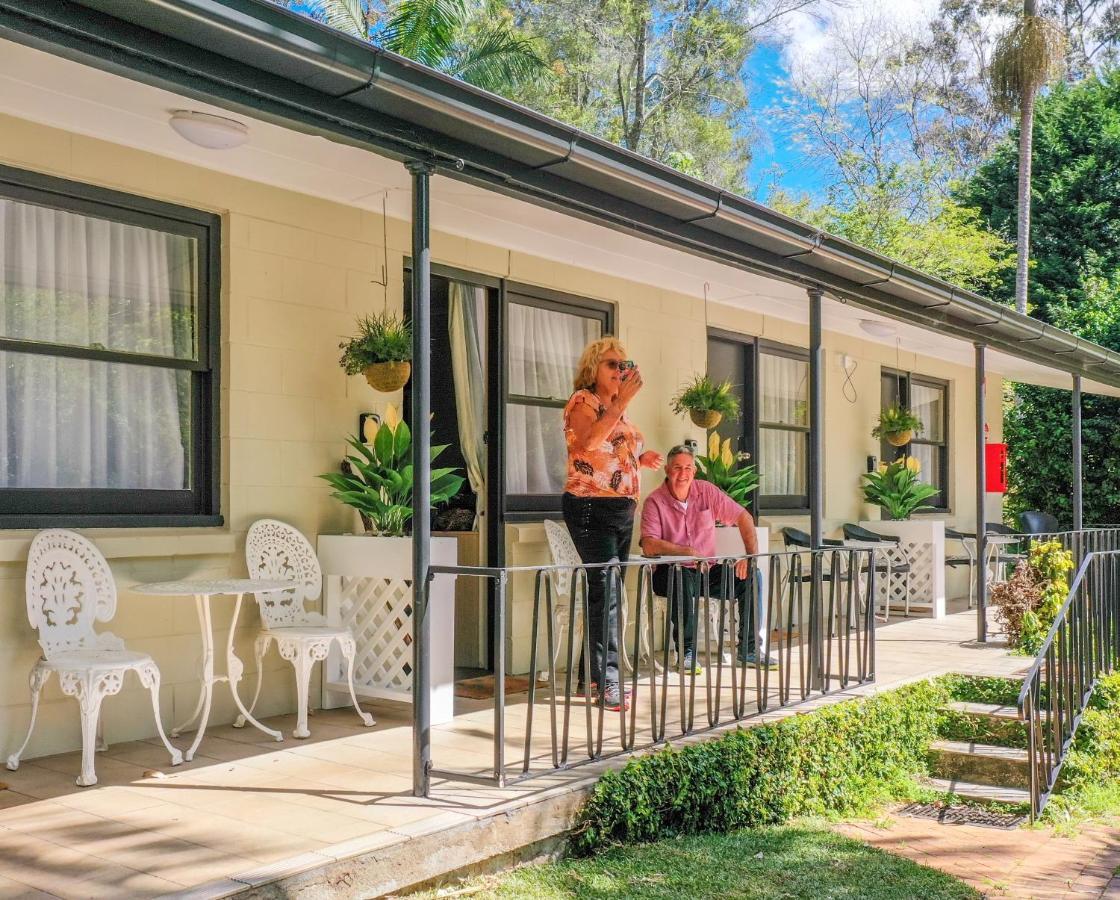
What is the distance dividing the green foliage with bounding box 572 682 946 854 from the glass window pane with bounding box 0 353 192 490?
7.87 ft

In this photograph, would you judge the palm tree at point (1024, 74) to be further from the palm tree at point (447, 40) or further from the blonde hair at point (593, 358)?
the blonde hair at point (593, 358)

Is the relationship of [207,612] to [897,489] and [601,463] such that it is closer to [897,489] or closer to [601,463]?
[601,463]

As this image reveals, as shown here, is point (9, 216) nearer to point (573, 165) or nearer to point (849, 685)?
point (573, 165)

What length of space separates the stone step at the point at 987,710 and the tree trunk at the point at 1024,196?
42.8ft

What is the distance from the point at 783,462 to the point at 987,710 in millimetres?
3493

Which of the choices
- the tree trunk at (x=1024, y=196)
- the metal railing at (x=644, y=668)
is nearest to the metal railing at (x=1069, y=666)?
the metal railing at (x=644, y=668)

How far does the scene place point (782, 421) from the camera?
31.1 feet

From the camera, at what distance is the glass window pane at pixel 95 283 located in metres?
4.56

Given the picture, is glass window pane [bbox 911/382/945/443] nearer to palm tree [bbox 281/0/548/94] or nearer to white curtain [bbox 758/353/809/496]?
white curtain [bbox 758/353/809/496]

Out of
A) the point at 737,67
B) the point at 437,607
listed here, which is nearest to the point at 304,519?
the point at 437,607

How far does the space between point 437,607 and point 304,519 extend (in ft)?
2.78

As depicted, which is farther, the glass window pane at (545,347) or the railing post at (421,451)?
the glass window pane at (545,347)

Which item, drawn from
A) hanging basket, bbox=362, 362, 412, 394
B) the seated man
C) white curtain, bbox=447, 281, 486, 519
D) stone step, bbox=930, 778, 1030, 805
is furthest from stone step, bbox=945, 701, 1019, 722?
hanging basket, bbox=362, 362, 412, 394

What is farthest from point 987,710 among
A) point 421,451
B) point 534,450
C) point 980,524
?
point 421,451
